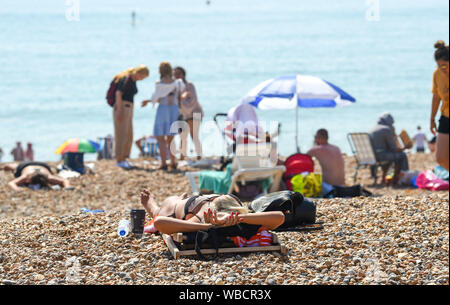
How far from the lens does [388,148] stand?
10.3 metres

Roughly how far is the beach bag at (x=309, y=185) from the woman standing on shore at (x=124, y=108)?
353 centimetres

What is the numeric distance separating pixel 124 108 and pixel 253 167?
3435 mm

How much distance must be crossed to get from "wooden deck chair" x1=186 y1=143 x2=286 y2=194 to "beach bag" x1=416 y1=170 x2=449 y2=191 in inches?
91.0

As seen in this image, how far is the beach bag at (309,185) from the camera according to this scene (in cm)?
792

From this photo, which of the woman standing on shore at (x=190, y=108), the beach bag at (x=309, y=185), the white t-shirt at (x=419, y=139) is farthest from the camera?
the white t-shirt at (x=419, y=139)

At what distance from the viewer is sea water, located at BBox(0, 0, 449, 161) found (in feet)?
126

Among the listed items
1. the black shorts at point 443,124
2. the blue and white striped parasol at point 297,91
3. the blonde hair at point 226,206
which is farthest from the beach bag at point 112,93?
the blonde hair at point 226,206

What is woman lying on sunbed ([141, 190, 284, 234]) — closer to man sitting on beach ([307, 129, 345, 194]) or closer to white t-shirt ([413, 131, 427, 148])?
man sitting on beach ([307, 129, 345, 194])

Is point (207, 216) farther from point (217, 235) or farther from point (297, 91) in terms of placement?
point (297, 91)

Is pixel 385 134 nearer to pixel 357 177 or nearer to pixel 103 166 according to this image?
pixel 357 177

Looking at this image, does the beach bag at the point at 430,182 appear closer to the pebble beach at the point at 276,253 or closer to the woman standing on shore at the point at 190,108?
the pebble beach at the point at 276,253

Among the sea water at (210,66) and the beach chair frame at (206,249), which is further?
the sea water at (210,66)

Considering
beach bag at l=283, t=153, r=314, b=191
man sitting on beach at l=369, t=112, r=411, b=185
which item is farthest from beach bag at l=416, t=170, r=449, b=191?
beach bag at l=283, t=153, r=314, b=191

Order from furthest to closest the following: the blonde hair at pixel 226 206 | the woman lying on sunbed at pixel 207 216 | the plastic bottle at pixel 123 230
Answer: the plastic bottle at pixel 123 230, the blonde hair at pixel 226 206, the woman lying on sunbed at pixel 207 216
